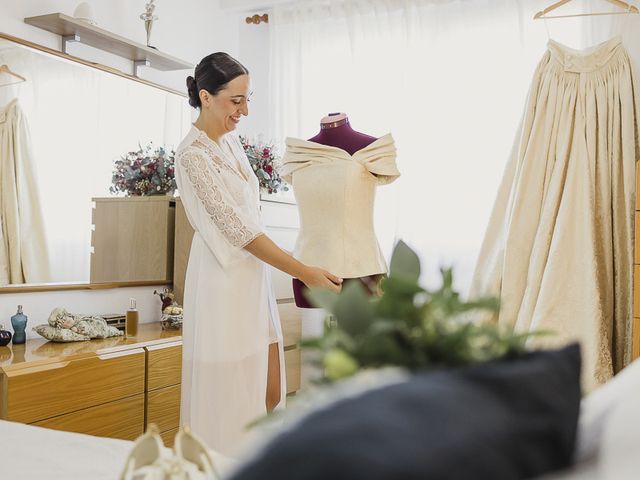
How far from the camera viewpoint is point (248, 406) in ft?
8.13

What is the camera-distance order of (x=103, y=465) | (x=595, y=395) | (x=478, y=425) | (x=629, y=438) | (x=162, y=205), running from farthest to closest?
(x=162, y=205), (x=103, y=465), (x=595, y=395), (x=629, y=438), (x=478, y=425)

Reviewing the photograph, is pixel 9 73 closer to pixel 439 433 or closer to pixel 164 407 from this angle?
pixel 164 407

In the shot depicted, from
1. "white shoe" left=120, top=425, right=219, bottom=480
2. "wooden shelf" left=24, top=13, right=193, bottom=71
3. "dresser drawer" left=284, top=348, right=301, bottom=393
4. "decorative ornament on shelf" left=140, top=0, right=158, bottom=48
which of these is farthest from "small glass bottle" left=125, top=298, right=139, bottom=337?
"white shoe" left=120, top=425, right=219, bottom=480

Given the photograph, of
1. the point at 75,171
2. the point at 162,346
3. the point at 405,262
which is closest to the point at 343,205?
the point at 162,346

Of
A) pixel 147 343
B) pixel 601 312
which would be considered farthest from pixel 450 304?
pixel 601 312

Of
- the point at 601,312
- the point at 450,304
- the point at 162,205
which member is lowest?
the point at 601,312

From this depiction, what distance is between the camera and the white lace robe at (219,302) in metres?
2.42

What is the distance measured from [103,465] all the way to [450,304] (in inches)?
37.5

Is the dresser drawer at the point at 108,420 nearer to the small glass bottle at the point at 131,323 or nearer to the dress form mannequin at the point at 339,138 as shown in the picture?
the small glass bottle at the point at 131,323

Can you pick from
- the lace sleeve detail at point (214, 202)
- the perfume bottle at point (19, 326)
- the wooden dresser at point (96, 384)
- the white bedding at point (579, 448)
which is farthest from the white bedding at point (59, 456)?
the perfume bottle at point (19, 326)

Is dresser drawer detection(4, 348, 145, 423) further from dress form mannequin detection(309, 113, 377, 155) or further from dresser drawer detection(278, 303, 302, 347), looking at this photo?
dress form mannequin detection(309, 113, 377, 155)

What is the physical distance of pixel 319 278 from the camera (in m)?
2.51

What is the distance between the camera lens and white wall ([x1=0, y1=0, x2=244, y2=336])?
10.0ft

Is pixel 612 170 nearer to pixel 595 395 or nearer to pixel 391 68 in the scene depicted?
pixel 391 68
